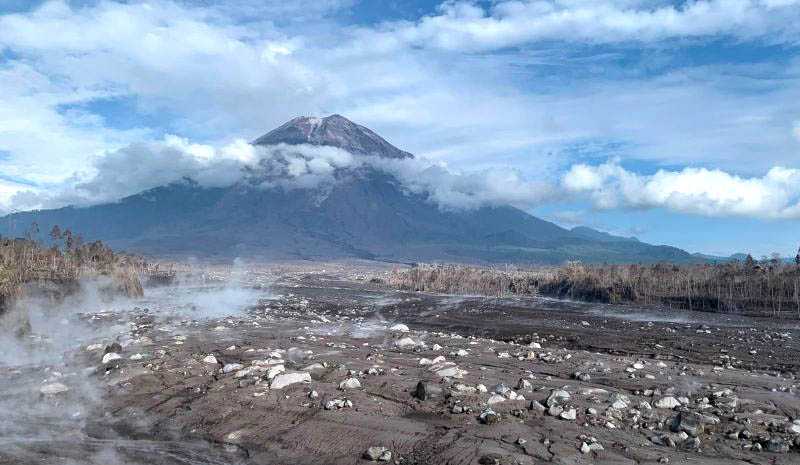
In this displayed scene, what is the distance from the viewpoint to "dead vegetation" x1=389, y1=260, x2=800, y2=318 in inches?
2318

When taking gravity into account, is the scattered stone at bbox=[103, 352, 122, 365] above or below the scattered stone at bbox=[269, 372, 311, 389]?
below

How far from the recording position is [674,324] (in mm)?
39062

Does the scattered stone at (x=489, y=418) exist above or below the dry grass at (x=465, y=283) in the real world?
above

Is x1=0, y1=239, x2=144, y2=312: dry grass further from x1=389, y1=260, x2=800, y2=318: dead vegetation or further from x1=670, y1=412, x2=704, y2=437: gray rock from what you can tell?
x1=389, y1=260, x2=800, y2=318: dead vegetation

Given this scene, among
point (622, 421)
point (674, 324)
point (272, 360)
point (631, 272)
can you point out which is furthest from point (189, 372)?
point (631, 272)

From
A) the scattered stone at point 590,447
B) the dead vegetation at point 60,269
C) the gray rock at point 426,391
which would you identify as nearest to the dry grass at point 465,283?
the dead vegetation at point 60,269

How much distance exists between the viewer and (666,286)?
73438 millimetres

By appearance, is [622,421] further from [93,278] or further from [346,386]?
[93,278]

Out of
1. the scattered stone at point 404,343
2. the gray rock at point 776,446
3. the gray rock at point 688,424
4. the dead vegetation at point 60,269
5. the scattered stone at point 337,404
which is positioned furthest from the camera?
the dead vegetation at point 60,269

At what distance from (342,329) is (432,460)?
59.8 feet

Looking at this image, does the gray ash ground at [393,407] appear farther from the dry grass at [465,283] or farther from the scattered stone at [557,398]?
the dry grass at [465,283]

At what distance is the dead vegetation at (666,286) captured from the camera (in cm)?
5888

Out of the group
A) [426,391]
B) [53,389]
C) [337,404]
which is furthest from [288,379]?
[53,389]

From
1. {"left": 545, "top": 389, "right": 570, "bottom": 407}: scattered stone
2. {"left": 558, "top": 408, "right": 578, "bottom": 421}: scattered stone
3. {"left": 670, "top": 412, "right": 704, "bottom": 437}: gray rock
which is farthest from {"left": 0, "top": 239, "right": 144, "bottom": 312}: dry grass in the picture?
{"left": 670, "top": 412, "right": 704, "bottom": 437}: gray rock
